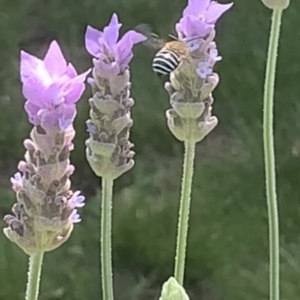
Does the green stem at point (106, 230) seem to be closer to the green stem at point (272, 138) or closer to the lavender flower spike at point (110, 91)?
the lavender flower spike at point (110, 91)

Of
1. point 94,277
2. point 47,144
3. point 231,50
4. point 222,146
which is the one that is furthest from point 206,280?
point 47,144

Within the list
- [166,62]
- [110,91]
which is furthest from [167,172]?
[110,91]

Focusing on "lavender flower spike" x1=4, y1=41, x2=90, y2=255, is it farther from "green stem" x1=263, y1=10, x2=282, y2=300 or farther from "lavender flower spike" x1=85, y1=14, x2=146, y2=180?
"green stem" x1=263, y1=10, x2=282, y2=300

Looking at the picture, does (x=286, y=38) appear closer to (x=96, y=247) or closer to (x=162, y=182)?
(x=162, y=182)

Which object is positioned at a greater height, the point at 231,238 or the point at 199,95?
the point at 199,95

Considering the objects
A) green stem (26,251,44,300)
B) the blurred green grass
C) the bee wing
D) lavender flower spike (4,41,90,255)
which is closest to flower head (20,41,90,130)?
lavender flower spike (4,41,90,255)

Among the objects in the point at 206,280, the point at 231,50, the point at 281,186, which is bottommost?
the point at 206,280

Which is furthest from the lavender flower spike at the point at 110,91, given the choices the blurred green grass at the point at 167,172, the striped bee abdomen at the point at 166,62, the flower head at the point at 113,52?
the blurred green grass at the point at 167,172
